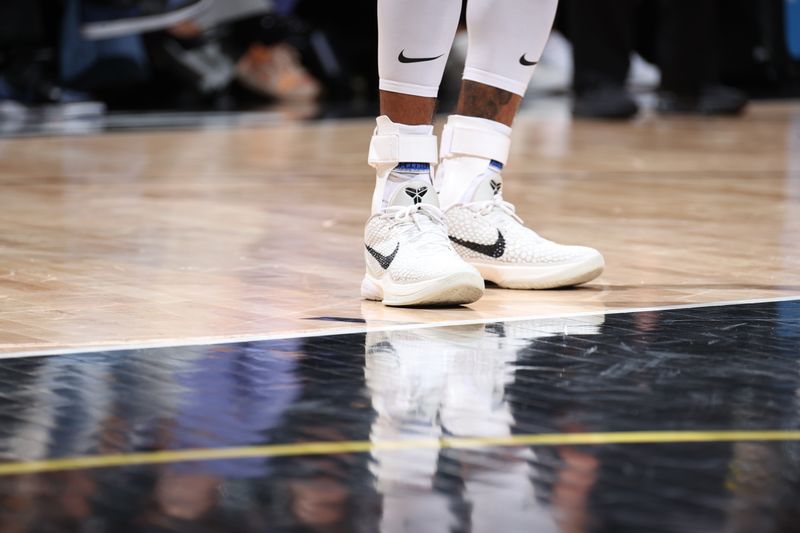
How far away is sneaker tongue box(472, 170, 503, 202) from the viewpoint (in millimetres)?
1628

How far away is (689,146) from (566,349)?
2.46 metres

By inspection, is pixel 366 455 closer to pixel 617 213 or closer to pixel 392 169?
pixel 392 169

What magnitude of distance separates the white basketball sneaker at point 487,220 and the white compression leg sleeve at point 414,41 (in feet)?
0.32

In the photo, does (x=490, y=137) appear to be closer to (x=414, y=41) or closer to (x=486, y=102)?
(x=486, y=102)

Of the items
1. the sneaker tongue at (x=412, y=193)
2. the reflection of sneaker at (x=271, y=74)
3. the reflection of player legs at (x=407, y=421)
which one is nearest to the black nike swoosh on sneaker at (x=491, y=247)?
the sneaker tongue at (x=412, y=193)

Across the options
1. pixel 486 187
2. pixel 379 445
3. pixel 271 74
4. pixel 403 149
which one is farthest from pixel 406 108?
pixel 271 74

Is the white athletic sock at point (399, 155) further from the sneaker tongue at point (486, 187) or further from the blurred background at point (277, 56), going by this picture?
the blurred background at point (277, 56)

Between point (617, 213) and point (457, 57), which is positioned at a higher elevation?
point (457, 57)

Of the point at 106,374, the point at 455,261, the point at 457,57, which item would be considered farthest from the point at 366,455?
the point at 457,57

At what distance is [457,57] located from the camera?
20.6ft

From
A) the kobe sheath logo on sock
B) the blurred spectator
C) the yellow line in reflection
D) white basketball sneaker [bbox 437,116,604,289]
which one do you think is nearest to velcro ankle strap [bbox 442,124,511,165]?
white basketball sneaker [bbox 437,116,604,289]

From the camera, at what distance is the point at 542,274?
1.58 metres

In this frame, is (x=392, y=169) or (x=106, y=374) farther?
(x=392, y=169)

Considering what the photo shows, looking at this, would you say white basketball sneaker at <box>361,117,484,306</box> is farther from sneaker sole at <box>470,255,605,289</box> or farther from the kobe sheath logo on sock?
sneaker sole at <box>470,255,605,289</box>
